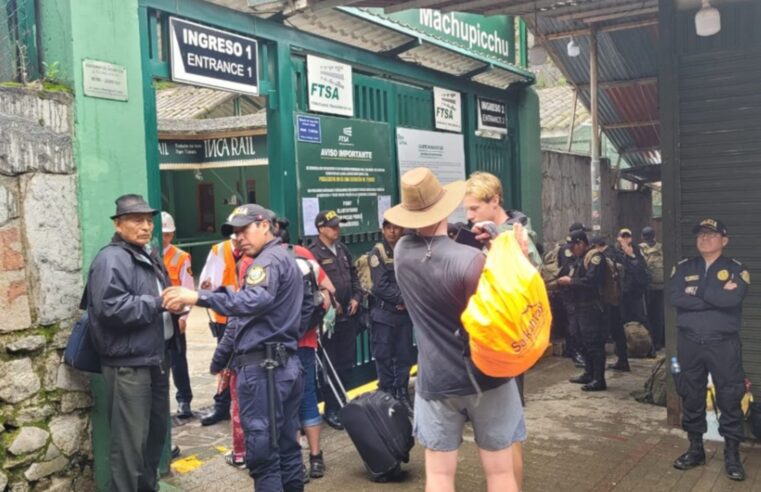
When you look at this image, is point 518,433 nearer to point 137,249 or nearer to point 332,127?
point 137,249

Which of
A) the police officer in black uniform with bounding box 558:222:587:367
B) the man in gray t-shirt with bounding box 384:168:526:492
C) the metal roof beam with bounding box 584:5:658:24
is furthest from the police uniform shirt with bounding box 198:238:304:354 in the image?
the metal roof beam with bounding box 584:5:658:24

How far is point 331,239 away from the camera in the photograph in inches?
254

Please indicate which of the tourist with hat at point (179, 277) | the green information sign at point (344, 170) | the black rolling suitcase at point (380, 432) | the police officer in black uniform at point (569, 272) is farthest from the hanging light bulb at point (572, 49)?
the black rolling suitcase at point (380, 432)

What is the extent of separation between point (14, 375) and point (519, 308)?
292 centimetres

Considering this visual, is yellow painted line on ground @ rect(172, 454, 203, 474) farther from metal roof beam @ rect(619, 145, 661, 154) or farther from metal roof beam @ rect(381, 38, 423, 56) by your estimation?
metal roof beam @ rect(619, 145, 661, 154)

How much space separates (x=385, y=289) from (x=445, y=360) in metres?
2.93

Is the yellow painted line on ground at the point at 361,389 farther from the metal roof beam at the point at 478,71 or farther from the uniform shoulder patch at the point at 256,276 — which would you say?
the metal roof beam at the point at 478,71

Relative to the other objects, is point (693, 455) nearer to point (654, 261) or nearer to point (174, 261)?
point (174, 261)

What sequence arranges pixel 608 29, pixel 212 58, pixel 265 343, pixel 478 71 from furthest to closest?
pixel 608 29
pixel 478 71
pixel 212 58
pixel 265 343

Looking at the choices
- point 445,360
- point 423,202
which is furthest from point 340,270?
point 445,360

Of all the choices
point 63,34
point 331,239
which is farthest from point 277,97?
point 63,34

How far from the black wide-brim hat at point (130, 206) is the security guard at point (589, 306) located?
512 centimetres

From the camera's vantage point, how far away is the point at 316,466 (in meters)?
5.39

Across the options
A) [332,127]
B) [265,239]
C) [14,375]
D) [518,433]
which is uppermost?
[332,127]
